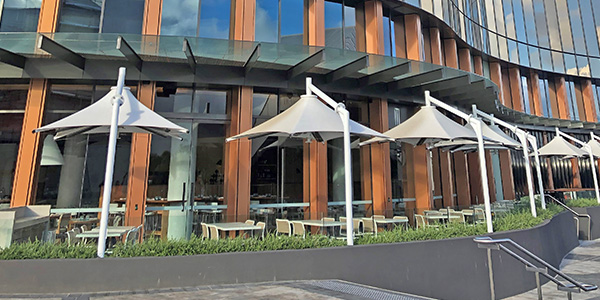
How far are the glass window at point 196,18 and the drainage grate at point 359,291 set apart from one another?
9139mm

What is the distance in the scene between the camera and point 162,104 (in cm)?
1066

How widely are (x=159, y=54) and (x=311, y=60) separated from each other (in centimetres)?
454

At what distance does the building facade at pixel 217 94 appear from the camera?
9484 mm

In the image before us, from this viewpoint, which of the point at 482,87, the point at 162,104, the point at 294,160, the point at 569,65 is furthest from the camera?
the point at 569,65

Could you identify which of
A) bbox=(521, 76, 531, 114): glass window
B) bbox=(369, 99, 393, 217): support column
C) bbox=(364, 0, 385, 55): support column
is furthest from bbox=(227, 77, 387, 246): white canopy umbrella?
bbox=(521, 76, 531, 114): glass window

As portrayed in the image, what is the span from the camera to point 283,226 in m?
7.86

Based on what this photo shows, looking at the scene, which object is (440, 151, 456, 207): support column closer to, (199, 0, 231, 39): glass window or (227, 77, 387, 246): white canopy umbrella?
(227, 77, 387, 246): white canopy umbrella

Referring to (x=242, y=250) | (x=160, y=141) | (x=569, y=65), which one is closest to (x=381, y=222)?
(x=242, y=250)

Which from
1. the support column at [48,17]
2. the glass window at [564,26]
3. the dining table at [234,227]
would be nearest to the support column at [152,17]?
the support column at [48,17]

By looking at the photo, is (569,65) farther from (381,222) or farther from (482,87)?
(381,222)

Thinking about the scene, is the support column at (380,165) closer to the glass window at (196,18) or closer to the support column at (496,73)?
the glass window at (196,18)

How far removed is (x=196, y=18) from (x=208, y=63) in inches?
79.9

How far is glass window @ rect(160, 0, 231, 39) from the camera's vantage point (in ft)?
36.1

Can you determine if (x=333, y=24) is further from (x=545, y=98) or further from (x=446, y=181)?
(x=545, y=98)
